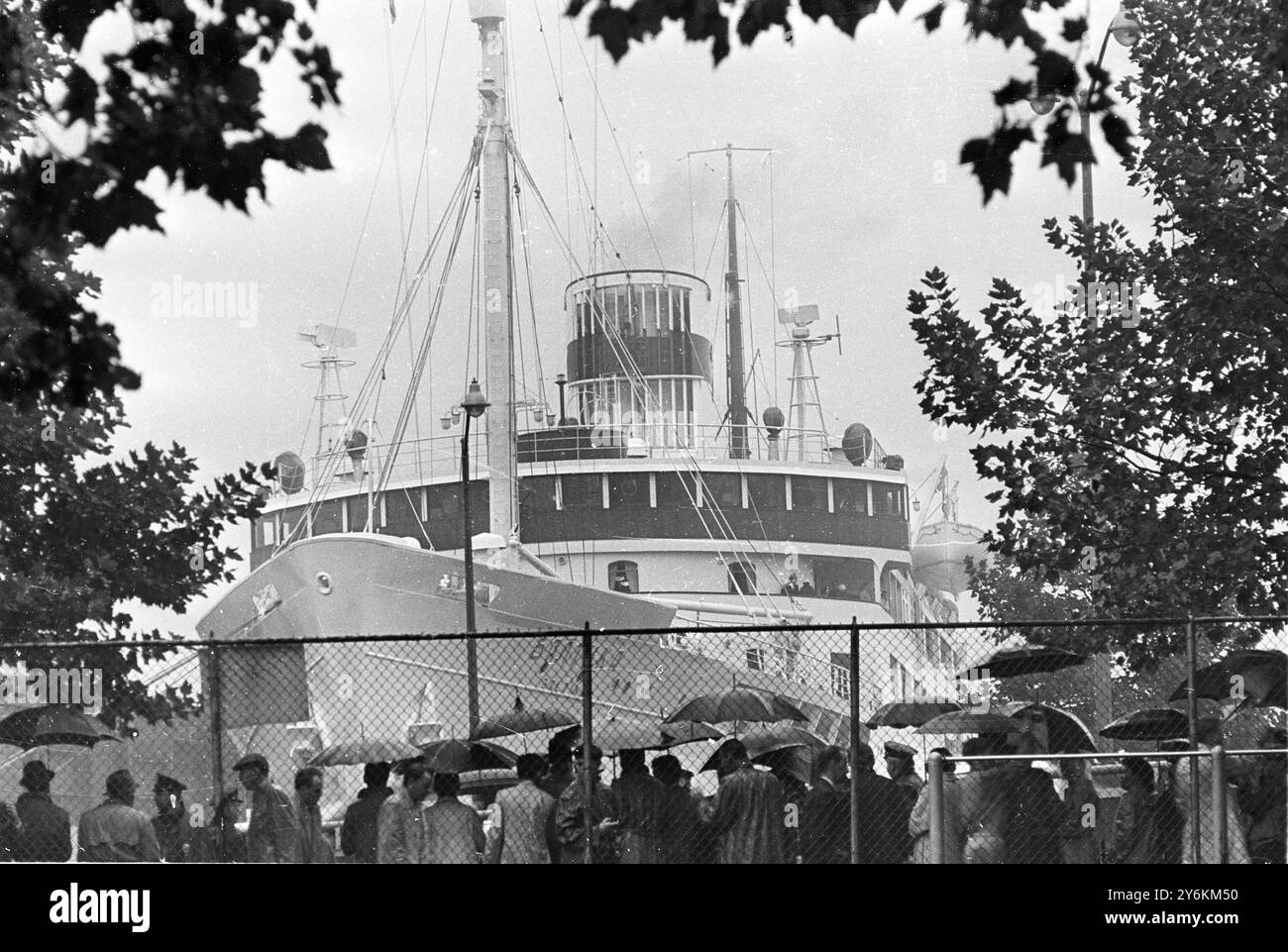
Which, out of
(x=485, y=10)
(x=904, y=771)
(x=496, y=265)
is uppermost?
(x=485, y=10)

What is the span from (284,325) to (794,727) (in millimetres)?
6862

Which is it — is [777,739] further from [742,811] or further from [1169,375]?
[1169,375]

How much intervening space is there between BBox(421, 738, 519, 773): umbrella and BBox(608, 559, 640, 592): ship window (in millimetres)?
5161

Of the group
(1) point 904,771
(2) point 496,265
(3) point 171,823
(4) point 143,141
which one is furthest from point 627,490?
(4) point 143,141

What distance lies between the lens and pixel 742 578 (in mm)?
14273

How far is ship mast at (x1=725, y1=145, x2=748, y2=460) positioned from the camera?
1440 centimetres

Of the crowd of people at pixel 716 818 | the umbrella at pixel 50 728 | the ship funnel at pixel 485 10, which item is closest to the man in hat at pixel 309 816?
the crowd of people at pixel 716 818

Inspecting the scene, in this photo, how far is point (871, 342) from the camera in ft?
45.3

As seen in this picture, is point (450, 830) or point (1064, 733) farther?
point (1064, 733)

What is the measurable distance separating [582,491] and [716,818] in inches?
252

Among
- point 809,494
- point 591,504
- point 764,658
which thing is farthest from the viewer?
point 591,504

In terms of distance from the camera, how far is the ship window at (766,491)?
14336mm
